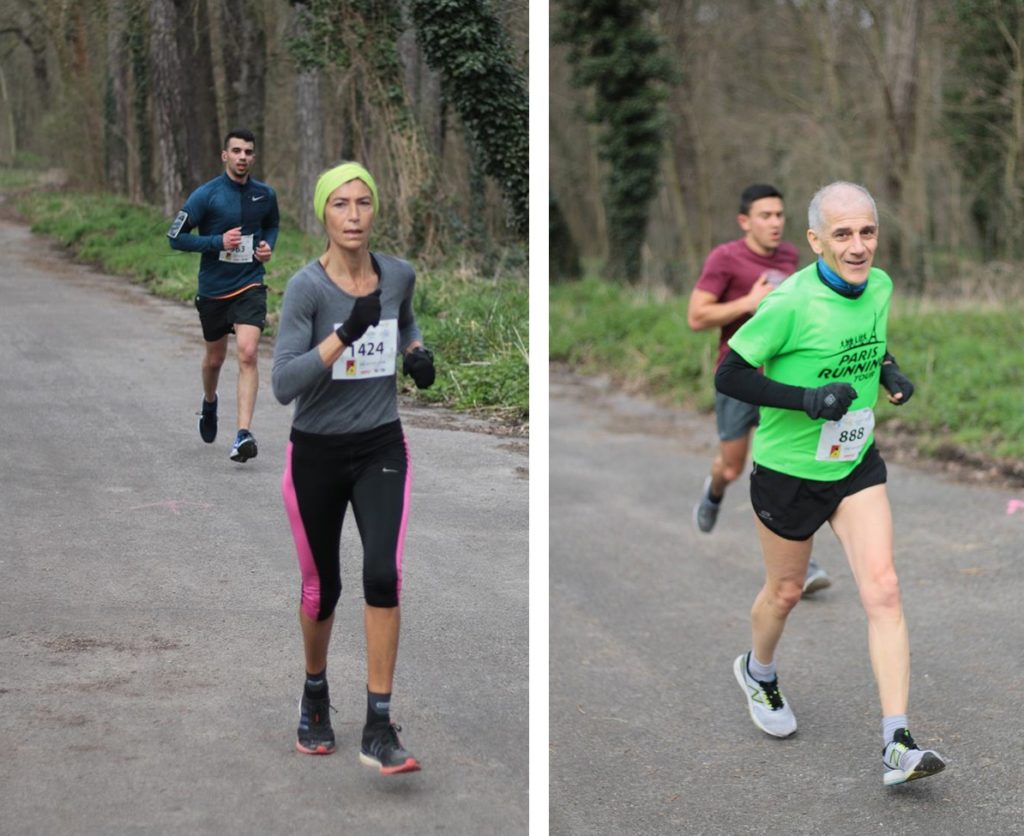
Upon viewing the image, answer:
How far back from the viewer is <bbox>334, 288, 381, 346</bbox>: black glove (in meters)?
2.71

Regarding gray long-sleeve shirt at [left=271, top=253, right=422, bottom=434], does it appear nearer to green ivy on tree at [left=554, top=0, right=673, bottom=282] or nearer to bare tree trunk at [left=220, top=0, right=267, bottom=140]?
bare tree trunk at [left=220, top=0, right=267, bottom=140]

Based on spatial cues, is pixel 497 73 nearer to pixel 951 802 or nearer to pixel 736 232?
pixel 951 802

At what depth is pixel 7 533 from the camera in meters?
2.55

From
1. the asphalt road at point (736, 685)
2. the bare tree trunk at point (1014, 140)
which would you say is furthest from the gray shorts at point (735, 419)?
the bare tree trunk at point (1014, 140)

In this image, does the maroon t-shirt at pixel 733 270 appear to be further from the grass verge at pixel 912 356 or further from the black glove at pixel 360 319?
the grass verge at pixel 912 356

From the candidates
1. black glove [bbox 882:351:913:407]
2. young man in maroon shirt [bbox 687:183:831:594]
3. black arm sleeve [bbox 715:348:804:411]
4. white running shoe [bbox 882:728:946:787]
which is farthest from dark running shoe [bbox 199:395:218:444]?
young man in maroon shirt [bbox 687:183:831:594]

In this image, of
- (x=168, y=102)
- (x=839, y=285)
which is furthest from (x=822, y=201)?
(x=168, y=102)

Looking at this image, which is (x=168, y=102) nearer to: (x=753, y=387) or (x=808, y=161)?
(x=753, y=387)

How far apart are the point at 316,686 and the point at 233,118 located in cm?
108

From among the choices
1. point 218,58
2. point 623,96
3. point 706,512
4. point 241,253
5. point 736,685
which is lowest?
point 736,685

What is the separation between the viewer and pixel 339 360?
279 centimetres

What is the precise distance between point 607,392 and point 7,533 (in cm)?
1194

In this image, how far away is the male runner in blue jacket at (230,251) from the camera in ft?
8.74

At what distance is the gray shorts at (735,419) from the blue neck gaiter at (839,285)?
2616 millimetres
